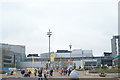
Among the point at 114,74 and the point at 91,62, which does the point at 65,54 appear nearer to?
the point at 91,62

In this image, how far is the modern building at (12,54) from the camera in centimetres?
13012

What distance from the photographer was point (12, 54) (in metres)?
146

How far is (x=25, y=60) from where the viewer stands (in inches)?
6526

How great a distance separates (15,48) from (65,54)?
37.0 metres

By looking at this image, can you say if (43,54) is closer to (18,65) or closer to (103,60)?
(18,65)

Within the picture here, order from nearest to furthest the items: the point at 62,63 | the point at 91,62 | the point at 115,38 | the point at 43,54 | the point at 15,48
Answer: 1. the point at 62,63
2. the point at 115,38
3. the point at 91,62
4. the point at 15,48
5. the point at 43,54

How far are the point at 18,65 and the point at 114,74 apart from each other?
121703 millimetres

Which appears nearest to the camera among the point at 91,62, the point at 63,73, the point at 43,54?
the point at 63,73

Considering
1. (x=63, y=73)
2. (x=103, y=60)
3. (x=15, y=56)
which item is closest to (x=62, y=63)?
(x=103, y=60)

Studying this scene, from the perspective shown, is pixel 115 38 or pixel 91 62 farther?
pixel 91 62

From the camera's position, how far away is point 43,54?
175500 mm

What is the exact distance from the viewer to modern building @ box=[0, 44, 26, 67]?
5123 inches

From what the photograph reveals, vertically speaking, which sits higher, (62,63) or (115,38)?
(115,38)

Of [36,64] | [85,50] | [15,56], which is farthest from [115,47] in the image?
[15,56]
